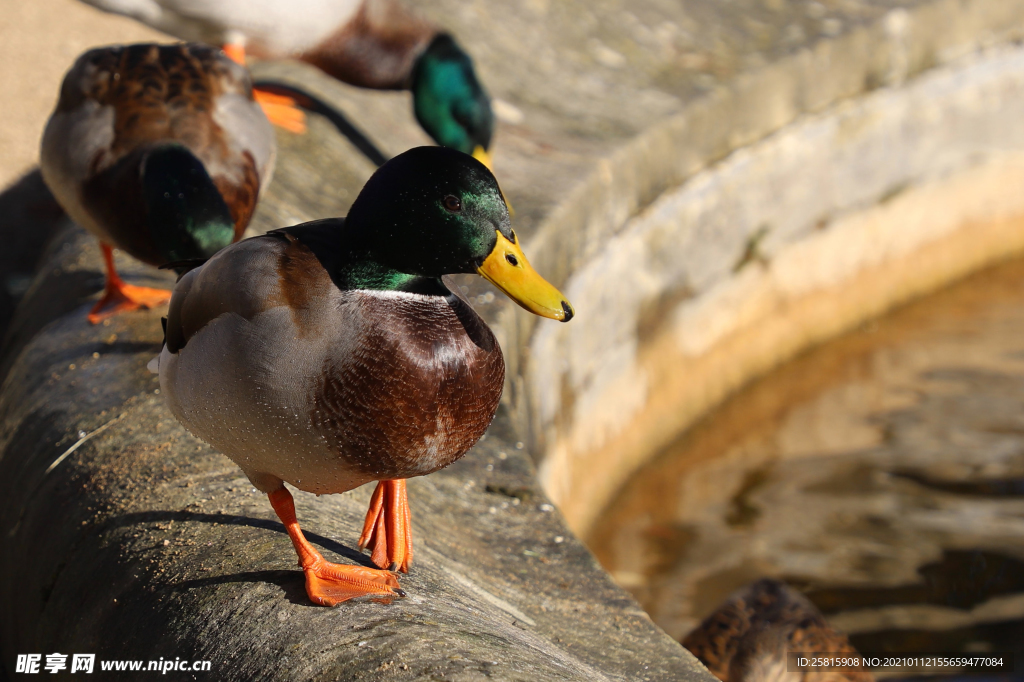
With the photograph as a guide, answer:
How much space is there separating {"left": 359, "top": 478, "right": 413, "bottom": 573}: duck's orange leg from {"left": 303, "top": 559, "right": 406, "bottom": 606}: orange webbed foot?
105 millimetres

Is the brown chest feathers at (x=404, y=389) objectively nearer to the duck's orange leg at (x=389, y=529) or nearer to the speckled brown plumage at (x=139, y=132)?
the duck's orange leg at (x=389, y=529)

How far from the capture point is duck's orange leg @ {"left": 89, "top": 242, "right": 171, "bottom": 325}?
9.80 ft

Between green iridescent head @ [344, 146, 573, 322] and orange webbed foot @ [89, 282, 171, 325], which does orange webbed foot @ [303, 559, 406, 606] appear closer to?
green iridescent head @ [344, 146, 573, 322]

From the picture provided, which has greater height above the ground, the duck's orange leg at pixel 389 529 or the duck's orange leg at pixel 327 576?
the duck's orange leg at pixel 389 529

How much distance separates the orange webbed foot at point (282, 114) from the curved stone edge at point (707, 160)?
1112 millimetres

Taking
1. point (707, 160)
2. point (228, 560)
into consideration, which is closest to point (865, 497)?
point (707, 160)

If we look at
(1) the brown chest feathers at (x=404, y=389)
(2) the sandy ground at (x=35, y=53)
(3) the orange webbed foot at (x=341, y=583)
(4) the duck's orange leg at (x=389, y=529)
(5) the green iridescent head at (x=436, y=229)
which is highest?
(2) the sandy ground at (x=35, y=53)

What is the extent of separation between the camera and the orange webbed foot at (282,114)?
167 inches

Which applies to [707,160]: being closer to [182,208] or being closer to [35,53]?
[182,208]

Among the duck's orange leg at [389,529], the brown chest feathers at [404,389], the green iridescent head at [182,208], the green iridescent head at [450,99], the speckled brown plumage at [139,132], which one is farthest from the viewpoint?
the green iridescent head at [450,99]

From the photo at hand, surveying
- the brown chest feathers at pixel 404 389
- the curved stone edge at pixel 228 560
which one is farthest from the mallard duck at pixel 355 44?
the brown chest feathers at pixel 404 389

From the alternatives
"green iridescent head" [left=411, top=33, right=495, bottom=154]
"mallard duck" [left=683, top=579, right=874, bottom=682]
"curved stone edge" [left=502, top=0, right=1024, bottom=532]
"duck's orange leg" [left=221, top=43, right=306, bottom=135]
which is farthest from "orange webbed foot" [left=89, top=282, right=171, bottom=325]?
"mallard duck" [left=683, top=579, right=874, bottom=682]

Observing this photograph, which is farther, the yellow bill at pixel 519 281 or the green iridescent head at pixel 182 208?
the green iridescent head at pixel 182 208

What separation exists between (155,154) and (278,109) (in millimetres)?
1617
